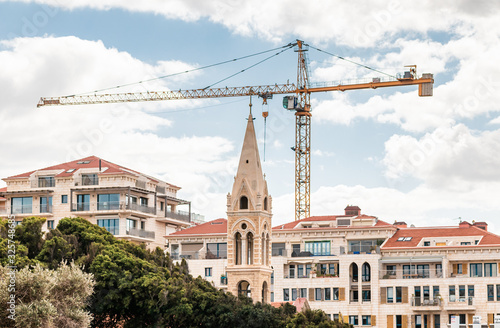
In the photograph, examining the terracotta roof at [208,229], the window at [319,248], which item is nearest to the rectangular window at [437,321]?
the window at [319,248]

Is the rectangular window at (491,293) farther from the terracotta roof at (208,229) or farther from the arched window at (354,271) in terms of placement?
the terracotta roof at (208,229)

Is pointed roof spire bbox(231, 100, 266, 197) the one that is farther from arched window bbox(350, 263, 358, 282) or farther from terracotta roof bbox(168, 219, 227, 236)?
terracotta roof bbox(168, 219, 227, 236)

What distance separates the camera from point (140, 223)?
14062cm

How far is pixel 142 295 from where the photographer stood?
92.0 meters

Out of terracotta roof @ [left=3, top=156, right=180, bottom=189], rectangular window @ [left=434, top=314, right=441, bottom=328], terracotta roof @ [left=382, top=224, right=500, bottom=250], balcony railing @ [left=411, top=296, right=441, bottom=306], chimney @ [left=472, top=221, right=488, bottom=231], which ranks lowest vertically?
rectangular window @ [left=434, top=314, right=441, bottom=328]

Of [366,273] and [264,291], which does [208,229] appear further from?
[264,291]

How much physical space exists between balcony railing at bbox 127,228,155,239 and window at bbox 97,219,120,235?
1.55 m

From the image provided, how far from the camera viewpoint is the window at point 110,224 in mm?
137250

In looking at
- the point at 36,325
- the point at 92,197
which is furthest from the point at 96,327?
the point at 92,197

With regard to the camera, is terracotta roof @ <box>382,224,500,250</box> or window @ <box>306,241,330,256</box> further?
window @ <box>306,241,330,256</box>

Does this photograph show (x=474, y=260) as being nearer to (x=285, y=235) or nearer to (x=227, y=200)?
(x=285, y=235)

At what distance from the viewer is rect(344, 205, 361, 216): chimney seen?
135m

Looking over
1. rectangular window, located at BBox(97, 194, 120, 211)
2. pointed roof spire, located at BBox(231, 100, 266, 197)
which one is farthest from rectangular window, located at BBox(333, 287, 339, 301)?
pointed roof spire, located at BBox(231, 100, 266, 197)

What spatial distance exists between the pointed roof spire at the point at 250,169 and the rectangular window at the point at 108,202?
42780 millimetres
